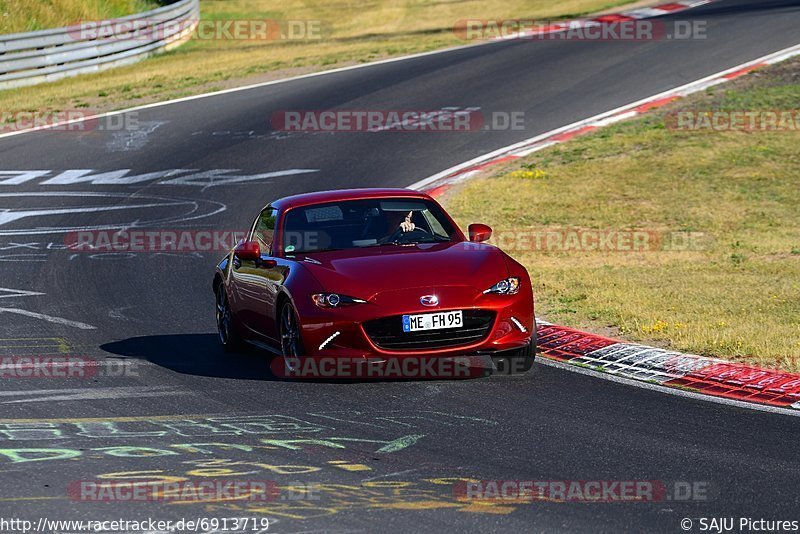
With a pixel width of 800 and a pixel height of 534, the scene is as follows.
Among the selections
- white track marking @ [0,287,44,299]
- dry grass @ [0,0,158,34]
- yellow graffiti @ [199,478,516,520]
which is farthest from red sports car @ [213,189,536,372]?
dry grass @ [0,0,158,34]

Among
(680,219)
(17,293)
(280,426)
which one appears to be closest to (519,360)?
(280,426)

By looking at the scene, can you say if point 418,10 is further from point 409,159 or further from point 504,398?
point 504,398

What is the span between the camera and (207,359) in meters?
11.8

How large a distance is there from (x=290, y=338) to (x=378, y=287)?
0.95 meters

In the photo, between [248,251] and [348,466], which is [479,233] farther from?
[348,466]

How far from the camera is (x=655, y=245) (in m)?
17.3

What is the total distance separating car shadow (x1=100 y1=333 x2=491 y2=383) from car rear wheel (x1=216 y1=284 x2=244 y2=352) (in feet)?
0.26

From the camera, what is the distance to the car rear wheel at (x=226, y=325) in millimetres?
12148

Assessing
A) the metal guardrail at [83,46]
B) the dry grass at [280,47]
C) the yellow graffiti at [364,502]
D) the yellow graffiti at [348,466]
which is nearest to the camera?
the yellow graffiti at [364,502]

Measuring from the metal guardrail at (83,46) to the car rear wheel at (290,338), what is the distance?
20.8 metres

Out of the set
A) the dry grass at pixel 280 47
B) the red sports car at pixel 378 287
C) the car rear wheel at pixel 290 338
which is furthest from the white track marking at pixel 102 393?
the dry grass at pixel 280 47

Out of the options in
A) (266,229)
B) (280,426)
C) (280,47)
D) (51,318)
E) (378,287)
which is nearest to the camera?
(280,426)

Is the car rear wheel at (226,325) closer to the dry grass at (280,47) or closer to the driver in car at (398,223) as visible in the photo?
the driver in car at (398,223)

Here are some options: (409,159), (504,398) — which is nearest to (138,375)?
(504,398)
